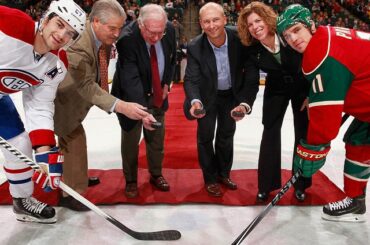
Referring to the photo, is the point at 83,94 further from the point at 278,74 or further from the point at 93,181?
the point at 278,74

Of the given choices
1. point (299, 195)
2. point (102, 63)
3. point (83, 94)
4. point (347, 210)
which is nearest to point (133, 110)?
point (83, 94)

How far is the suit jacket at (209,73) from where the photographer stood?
93.6 inches

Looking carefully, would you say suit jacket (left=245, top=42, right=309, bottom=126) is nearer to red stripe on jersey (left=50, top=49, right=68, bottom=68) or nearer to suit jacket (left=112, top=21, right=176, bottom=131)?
suit jacket (left=112, top=21, right=176, bottom=131)

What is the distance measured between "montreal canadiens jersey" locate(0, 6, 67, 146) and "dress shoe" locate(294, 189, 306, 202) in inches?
59.5

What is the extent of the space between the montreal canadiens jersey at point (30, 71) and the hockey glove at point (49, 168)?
2.8 inches

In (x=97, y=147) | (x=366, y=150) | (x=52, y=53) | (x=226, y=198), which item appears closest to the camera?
(x=52, y=53)

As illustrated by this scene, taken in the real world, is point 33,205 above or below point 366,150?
below

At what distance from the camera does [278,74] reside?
2.28m

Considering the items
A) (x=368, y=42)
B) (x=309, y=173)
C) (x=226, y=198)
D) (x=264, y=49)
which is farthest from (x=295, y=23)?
(x=226, y=198)

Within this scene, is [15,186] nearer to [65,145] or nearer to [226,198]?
[65,145]

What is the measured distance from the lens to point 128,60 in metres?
2.36

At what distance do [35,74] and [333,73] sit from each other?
4.40 ft

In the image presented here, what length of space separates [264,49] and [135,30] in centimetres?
76

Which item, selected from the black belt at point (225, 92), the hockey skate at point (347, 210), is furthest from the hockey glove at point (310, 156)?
the black belt at point (225, 92)
